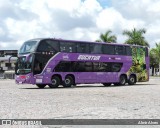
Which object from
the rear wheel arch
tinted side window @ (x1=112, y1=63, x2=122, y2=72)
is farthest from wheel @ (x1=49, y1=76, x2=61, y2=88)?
the rear wheel arch

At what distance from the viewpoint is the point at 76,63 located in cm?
3008

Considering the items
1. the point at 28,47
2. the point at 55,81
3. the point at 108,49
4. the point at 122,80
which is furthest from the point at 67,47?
the point at 122,80

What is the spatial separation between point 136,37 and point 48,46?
4782 centimetres

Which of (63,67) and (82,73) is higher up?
(63,67)

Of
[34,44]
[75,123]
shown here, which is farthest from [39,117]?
[34,44]

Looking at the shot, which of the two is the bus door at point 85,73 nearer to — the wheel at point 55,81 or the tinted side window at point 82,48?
the tinted side window at point 82,48

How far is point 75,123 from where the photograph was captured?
32.7ft

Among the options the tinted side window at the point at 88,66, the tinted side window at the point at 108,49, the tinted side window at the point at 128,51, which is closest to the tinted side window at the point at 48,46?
the tinted side window at the point at 88,66

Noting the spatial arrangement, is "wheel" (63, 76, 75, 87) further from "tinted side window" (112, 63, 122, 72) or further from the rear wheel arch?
the rear wheel arch

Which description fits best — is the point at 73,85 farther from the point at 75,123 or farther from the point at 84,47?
the point at 75,123

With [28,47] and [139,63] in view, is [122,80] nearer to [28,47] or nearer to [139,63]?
[139,63]

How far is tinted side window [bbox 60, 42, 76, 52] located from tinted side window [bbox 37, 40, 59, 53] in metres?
0.52

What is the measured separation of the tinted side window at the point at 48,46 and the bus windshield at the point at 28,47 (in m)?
0.44

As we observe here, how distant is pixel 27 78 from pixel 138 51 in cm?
1212
